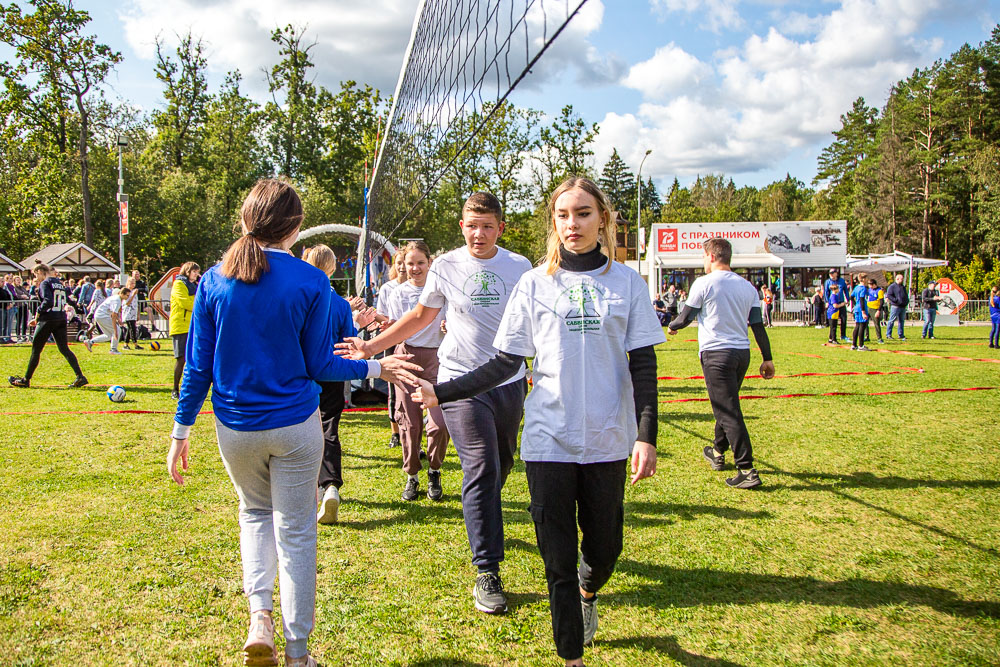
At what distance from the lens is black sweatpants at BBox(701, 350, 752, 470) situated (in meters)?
5.58

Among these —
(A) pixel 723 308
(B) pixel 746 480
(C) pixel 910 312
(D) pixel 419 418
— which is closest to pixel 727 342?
(A) pixel 723 308

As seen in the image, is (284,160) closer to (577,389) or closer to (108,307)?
(108,307)

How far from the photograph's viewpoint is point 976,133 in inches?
2125

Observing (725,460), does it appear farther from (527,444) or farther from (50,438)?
(50,438)

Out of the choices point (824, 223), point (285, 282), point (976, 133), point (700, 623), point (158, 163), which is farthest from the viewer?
point (976, 133)

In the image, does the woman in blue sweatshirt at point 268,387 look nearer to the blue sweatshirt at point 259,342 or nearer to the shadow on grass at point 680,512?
the blue sweatshirt at point 259,342

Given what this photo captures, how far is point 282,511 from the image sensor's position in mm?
2709

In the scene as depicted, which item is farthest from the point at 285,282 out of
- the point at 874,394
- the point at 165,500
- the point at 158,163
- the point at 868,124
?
the point at 868,124

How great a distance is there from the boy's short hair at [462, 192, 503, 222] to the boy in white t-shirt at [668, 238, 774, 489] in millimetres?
2362

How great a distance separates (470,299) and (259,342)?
1483mm

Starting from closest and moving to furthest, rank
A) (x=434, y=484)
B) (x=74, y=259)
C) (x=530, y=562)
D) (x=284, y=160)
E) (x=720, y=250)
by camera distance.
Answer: (x=530, y=562) < (x=434, y=484) < (x=720, y=250) < (x=74, y=259) < (x=284, y=160)

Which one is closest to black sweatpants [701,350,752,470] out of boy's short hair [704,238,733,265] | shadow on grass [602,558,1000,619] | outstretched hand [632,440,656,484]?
boy's short hair [704,238,733,265]

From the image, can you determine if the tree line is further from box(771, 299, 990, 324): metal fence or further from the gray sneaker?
the gray sneaker

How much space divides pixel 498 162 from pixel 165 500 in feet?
136
